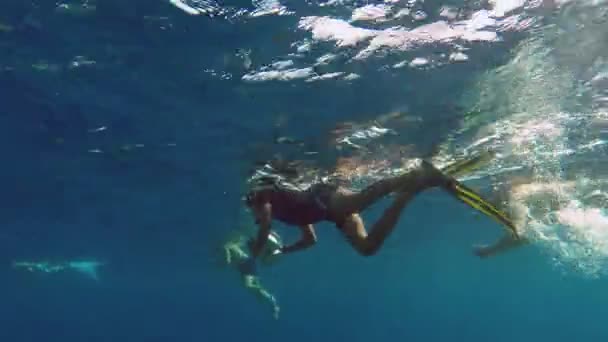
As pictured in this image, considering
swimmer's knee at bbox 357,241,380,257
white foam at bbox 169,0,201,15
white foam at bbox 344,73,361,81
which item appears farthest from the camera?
white foam at bbox 344,73,361,81

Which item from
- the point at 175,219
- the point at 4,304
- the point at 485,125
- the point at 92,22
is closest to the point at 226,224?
the point at 175,219

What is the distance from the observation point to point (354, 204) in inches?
370

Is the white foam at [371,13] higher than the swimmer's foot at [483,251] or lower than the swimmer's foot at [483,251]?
higher

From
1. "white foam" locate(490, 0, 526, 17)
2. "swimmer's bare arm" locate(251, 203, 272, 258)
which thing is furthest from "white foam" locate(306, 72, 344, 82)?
"white foam" locate(490, 0, 526, 17)

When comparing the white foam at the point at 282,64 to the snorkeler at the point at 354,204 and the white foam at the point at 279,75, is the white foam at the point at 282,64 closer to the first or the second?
the white foam at the point at 279,75

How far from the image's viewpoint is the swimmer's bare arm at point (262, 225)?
9.42m

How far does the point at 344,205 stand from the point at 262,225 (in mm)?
1647

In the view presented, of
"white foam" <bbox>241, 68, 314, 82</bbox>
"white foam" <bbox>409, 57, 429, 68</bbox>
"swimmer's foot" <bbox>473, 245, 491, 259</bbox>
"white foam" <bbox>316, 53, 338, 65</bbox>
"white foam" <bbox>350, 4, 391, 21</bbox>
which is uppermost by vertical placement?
"white foam" <bbox>350, 4, 391, 21</bbox>

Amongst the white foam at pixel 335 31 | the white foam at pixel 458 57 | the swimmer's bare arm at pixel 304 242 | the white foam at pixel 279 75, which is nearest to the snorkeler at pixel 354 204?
the swimmer's bare arm at pixel 304 242

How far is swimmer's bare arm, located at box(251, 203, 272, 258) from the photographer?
9.42 metres

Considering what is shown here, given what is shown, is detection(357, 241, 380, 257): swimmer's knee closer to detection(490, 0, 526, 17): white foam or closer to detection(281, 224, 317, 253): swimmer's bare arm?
detection(281, 224, 317, 253): swimmer's bare arm

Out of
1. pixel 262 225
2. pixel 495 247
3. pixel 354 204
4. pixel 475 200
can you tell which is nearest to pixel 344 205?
pixel 354 204

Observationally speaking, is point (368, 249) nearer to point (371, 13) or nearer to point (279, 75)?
point (371, 13)

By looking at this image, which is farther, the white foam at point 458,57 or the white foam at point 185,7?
the white foam at point 458,57
